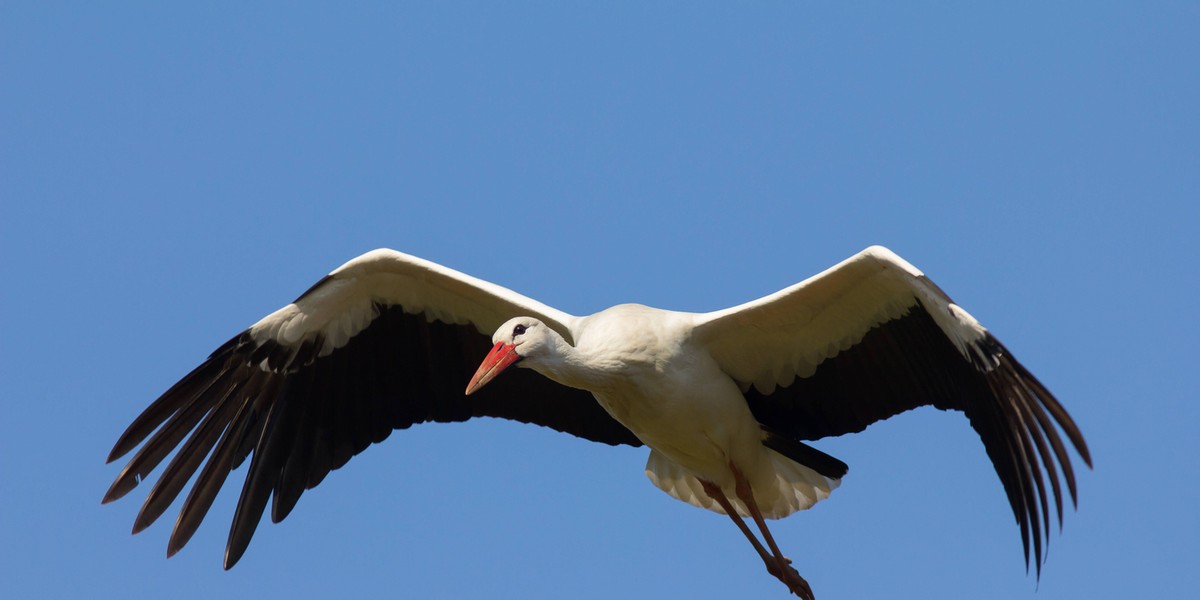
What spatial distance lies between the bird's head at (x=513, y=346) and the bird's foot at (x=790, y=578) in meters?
2.11

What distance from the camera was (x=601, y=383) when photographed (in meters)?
9.33

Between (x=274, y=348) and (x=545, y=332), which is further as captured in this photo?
(x=274, y=348)

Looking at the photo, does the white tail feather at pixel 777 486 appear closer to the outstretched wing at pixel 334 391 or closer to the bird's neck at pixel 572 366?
the outstretched wing at pixel 334 391

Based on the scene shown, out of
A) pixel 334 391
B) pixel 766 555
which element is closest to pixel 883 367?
pixel 766 555

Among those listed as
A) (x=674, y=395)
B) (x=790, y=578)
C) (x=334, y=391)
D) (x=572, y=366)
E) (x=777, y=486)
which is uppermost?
(x=334, y=391)

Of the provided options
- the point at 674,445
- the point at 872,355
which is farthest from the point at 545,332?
the point at 872,355

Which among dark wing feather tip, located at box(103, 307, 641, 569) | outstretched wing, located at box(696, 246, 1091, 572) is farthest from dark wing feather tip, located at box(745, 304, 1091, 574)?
dark wing feather tip, located at box(103, 307, 641, 569)

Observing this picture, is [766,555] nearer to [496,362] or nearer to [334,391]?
[496,362]

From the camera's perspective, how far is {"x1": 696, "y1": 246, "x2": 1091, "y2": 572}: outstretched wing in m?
8.69

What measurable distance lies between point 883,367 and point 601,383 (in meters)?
1.75

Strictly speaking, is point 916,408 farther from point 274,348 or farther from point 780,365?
point 274,348

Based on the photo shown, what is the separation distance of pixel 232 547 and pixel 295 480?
55 cm

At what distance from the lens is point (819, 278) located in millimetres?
9320

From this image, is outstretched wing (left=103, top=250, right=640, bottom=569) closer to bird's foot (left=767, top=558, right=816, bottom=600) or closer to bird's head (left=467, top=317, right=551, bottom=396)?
bird's head (left=467, top=317, right=551, bottom=396)
